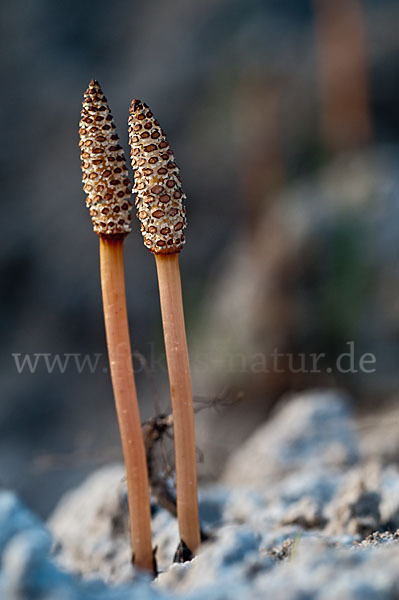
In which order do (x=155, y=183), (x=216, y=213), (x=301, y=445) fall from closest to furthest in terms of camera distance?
1. (x=155, y=183)
2. (x=301, y=445)
3. (x=216, y=213)

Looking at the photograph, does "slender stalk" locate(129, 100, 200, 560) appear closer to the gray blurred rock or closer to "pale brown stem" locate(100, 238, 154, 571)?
"pale brown stem" locate(100, 238, 154, 571)

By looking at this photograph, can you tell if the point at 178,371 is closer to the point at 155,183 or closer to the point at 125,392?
the point at 125,392

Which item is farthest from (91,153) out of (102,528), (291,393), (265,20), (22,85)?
(22,85)

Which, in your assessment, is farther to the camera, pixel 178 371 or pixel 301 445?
pixel 301 445

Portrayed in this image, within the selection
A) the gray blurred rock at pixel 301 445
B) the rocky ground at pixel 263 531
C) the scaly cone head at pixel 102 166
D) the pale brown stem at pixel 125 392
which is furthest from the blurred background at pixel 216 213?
the scaly cone head at pixel 102 166

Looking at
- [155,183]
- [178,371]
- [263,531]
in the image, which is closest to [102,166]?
[155,183]

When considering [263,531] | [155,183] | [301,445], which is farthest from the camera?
[301,445]

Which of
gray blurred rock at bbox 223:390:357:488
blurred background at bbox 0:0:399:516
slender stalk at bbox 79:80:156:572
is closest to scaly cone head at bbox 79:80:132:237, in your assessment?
slender stalk at bbox 79:80:156:572

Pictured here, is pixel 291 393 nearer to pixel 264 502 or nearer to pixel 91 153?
pixel 264 502
